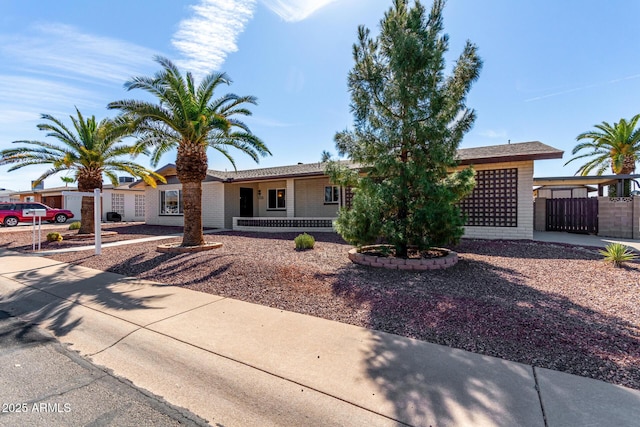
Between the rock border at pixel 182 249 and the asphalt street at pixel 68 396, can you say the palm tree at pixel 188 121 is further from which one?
the asphalt street at pixel 68 396

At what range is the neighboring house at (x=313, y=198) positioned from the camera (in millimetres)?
11570

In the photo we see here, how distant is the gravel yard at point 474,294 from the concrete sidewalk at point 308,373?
0.42m

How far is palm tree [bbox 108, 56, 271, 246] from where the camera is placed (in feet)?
33.9

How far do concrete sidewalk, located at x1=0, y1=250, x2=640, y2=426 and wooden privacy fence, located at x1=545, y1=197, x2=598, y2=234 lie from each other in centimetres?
1409

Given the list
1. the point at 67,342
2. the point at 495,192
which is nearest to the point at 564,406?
the point at 67,342

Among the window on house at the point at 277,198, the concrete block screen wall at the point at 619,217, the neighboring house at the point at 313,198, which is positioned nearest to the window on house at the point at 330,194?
the neighboring house at the point at 313,198

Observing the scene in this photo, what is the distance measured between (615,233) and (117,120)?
19.3 meters

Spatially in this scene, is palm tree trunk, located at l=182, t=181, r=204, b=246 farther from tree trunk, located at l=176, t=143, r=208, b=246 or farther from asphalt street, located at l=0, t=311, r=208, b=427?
asphalt street, located at l=0, t=311, r=208, b=427

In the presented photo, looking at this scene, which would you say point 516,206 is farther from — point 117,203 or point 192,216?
point 117,203

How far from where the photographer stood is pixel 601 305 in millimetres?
5109

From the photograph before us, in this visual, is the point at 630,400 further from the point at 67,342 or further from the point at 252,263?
the point at 252,263

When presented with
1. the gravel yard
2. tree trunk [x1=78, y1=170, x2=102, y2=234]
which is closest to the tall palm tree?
the gravel yard

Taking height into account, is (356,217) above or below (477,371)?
above

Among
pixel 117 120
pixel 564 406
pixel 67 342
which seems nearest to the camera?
pixel 564 406
